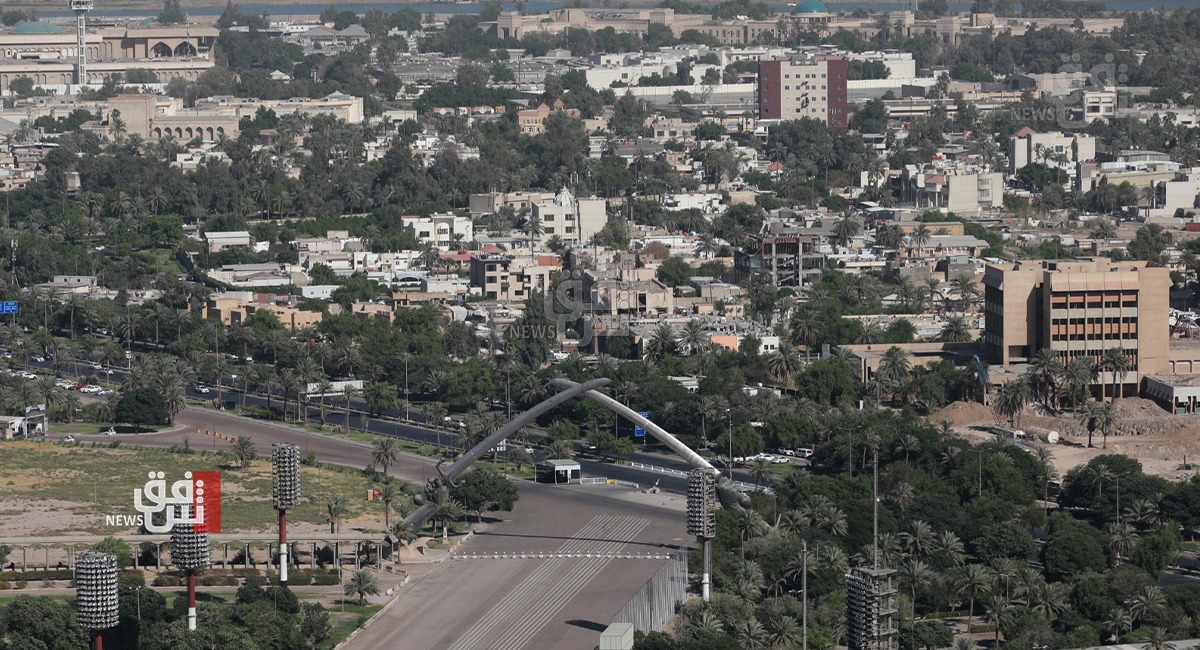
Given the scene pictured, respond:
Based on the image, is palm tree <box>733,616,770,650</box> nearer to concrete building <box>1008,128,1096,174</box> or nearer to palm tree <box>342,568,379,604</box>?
palm tree <box>342,568,379,604</box>

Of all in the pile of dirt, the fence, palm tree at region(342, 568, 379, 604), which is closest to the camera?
the fence

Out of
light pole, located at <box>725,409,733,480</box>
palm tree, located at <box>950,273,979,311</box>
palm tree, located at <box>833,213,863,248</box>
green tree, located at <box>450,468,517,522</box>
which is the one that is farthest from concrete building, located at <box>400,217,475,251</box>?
A: green tree, located at <box>450,468,517,522</box>

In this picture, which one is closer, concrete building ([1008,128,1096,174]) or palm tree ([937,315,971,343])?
palm tree ([937,315,971,343])

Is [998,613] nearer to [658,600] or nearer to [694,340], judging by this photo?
[658,600]

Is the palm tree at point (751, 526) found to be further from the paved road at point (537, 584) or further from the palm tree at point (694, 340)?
the palm tree at point (694, 340)

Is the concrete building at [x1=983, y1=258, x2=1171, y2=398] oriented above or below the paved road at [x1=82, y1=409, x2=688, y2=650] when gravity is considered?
above

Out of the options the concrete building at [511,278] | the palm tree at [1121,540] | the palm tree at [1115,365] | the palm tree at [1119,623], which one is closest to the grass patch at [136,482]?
the palm tree at [1121,540]

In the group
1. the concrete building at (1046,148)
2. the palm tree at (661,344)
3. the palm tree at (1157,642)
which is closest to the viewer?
the palm tree at (1157,642)
